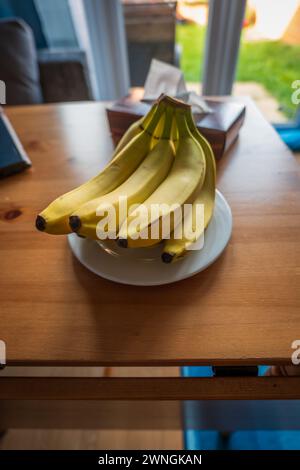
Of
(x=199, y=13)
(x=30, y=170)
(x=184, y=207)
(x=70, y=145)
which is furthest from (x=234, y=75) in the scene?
(x=184, y=207)

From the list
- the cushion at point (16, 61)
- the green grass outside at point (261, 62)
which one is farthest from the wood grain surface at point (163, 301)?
the green grass outside at point (261, 62)

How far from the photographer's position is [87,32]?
1.66 meters

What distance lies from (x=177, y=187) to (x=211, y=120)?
1.17 ft

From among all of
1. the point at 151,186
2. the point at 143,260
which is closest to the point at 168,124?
the point at 151,186

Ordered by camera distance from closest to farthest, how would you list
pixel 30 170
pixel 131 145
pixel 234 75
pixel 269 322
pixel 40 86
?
pixel 269 322
pixel 131 145
pixel 30 170
pixel 40 86
pixel 234 75

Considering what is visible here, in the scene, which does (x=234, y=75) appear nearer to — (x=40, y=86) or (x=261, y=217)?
(x=40, y=86)

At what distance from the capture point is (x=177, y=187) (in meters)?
0.44

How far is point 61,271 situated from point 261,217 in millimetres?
375

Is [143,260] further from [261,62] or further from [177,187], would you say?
[261,62]

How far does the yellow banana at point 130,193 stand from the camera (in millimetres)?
370

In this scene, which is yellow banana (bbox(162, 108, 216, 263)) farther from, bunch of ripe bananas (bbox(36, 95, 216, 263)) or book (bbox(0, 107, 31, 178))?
book (bbox(0, 107, 31, 178))

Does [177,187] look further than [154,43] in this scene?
No

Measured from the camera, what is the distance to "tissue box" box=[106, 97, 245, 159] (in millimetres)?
694

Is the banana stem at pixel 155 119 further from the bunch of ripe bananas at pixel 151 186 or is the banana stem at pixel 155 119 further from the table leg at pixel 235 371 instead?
the table leg at pixel 235 371
